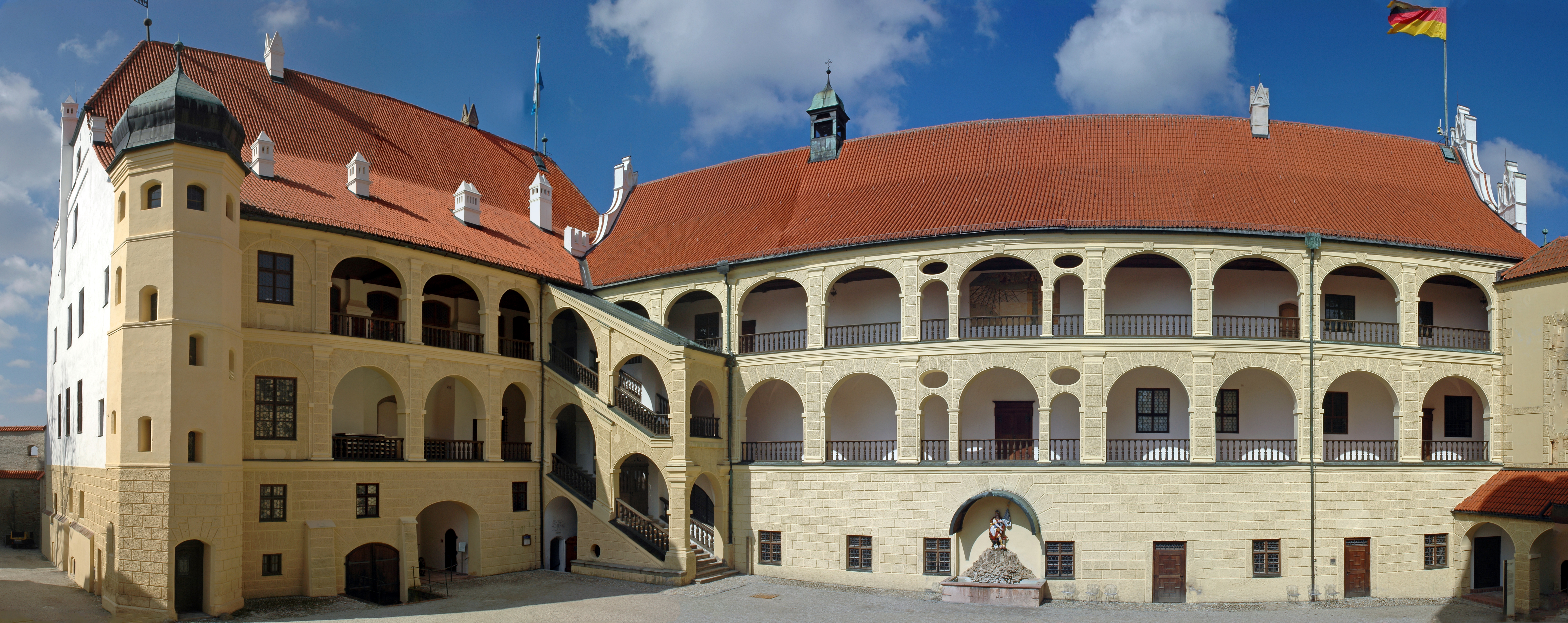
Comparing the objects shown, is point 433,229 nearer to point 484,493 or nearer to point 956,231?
point 484,493

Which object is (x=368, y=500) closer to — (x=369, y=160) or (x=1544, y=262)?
(x=369, y=160)

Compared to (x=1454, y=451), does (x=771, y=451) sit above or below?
below

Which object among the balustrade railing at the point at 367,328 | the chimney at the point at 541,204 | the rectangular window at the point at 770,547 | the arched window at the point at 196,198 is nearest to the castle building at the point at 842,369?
the arched window at the point at 196,198

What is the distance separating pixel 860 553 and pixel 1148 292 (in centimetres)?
1040

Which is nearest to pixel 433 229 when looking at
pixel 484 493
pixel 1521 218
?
pixel 484 493

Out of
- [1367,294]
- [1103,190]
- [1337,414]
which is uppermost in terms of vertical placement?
[1103,190]

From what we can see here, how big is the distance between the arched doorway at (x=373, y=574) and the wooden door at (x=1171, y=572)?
18200mm

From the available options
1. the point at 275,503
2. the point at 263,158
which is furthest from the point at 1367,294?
the point at 263,158

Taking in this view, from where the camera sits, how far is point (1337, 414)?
2942cm

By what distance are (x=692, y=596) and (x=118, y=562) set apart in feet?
40.7

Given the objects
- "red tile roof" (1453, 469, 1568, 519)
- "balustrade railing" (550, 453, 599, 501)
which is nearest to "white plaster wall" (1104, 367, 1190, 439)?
"red tile roof" (1453, 469, 1568, 519)

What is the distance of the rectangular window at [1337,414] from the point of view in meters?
29.3

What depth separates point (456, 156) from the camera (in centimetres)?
3678

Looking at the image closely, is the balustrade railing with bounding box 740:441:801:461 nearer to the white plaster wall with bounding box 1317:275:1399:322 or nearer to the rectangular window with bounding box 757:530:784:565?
the rectangular window with bounding box 757:530:784:565
